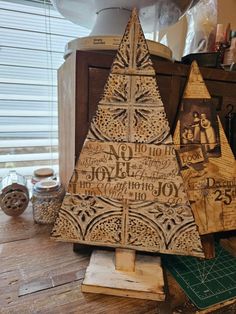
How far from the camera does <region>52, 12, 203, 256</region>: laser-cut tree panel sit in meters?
0.39

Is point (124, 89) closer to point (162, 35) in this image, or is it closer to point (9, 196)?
point (9, 196)

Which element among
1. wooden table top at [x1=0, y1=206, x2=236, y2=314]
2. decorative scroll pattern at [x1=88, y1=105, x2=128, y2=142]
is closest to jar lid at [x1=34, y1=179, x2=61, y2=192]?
wooden table top at [x1=0, y1=206, x2=236, y2=314]

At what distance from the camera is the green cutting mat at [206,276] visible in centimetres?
39

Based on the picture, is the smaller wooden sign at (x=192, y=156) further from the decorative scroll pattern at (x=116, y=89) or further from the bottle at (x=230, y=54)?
the bottle at (x=230, y=54)

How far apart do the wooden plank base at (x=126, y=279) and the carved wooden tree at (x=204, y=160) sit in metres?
0.14

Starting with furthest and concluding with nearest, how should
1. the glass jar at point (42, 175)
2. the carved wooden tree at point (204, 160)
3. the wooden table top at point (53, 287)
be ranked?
1. the glass jar at point (42, 175)
2. the carved wooden tree at point (204, 160)
3. the wooden table top at point (53, 287)

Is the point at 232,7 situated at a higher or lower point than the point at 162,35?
higher

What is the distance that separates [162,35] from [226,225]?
0.71m

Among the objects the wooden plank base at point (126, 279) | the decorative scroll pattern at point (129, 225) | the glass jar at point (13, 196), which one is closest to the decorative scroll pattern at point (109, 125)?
the decorative scroll pattern at point (129, 225)

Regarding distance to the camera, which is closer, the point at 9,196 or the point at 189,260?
the point at 189,260

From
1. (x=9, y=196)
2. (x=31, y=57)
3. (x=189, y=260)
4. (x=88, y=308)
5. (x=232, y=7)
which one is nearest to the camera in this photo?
(x=88, y=308)

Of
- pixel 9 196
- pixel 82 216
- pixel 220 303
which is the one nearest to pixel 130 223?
pixel 82 216

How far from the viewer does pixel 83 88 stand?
45 cm

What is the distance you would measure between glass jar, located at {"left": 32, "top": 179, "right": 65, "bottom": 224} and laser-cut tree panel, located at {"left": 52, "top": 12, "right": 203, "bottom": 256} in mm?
181
